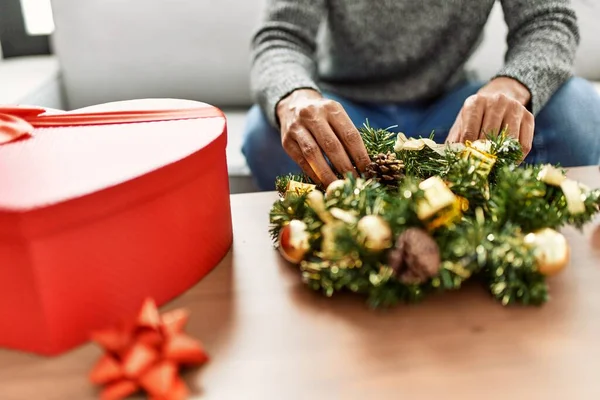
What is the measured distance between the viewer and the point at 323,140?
2.16ft

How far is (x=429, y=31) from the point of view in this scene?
1.00 meters

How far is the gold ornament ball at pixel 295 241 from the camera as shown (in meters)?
0.54

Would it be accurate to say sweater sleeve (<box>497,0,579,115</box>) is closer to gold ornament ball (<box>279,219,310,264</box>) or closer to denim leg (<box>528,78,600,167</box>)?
denim leg (<box>528,78,600,167</box>)

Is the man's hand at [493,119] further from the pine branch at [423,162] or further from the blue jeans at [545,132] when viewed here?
the blue jeans at [545,132]

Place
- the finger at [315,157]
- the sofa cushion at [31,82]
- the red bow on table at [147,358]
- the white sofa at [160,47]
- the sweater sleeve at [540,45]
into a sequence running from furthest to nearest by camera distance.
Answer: the white sofa at [160,47] → the sofa cushion at [31,82] → the sweater sleeve at [540,45] → the finger at [315,157] → the red bow on table at [147,358]

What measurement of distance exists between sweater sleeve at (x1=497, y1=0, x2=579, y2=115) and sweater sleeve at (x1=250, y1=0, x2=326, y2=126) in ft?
0.99

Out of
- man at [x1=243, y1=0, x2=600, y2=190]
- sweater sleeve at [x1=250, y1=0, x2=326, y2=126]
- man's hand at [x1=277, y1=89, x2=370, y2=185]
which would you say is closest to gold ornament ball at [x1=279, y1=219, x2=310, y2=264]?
man's hand at [x1=277, y1=89, x2=370, y2=185]

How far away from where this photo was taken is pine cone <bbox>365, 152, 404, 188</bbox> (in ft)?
1.99

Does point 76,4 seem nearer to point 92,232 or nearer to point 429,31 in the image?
point 429,31

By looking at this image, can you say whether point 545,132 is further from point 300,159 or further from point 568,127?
point 300,159

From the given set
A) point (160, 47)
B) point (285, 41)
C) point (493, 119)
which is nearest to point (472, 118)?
point (493, 119)

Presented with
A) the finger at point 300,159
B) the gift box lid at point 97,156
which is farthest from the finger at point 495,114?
the gift box lid at point 97,156

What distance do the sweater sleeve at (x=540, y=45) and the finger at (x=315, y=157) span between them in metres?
0.35

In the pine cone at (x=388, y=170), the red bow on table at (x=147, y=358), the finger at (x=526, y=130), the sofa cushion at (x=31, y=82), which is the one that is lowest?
the sofa cushion at (x=31, y=82)
